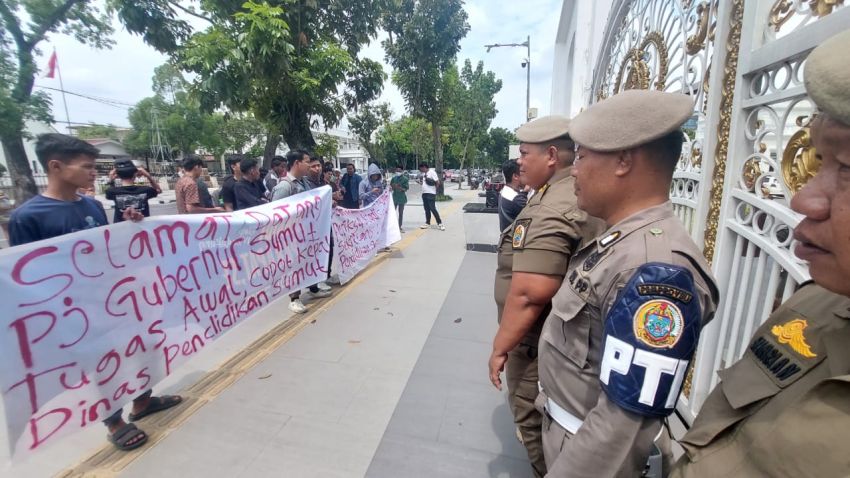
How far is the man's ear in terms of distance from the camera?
3.33ft

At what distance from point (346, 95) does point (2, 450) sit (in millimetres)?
6664

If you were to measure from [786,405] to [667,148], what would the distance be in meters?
0.63

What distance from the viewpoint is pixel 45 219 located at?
196cm

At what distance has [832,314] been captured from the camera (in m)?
0.75

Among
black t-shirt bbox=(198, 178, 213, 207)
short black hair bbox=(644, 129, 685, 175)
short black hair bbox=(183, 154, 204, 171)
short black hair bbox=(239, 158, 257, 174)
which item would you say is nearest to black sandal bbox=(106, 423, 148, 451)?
short black hair bbox=(644, 129, 685, 175)

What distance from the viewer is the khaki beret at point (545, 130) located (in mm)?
1785

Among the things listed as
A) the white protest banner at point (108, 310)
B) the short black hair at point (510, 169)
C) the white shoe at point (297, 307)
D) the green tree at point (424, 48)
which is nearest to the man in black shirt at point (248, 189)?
the white shoe at point (297, 307)

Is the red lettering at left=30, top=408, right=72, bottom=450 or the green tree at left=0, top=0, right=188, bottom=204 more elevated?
the green tree at left=0, top=0, right=188, bottom=204

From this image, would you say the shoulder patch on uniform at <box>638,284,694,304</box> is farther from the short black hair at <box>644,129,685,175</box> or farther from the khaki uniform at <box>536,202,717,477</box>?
the short black hair at <box>644,129,685,175</box>

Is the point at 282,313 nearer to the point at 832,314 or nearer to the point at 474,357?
the point at 474,357

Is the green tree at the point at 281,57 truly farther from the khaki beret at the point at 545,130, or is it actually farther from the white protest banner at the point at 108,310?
the khaki beret at the point at 545,130

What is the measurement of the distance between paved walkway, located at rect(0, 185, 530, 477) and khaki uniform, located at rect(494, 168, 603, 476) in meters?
0.45

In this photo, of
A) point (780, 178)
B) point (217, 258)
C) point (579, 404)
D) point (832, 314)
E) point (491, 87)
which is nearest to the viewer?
point (832, 314)

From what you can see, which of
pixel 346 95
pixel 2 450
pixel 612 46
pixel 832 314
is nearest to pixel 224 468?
pixel 2 450
